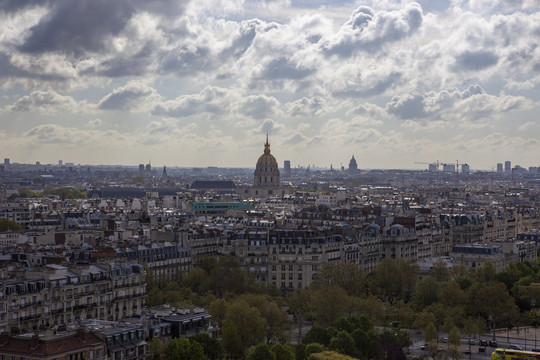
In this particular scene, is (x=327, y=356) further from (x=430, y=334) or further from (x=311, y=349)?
(x=430, y=334)

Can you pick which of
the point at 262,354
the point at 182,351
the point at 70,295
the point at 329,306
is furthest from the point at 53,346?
the point at 329,306

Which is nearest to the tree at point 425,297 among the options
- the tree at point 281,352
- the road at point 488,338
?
the road at point 488,338

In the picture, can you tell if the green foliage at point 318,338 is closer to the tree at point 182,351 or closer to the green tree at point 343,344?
the green tree at point 343,344

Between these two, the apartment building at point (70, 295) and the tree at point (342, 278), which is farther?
the tree at point (342, 278)

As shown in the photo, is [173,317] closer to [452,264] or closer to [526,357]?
[526,357]

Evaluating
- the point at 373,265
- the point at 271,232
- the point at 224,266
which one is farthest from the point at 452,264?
the point at 224,266

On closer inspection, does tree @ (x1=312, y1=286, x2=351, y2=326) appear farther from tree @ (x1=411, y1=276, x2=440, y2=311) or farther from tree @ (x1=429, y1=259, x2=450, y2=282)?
tree @ (x1=429, y1=259, x2=450, y2=282)

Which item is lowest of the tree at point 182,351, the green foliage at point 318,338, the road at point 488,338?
the road at point 488,338

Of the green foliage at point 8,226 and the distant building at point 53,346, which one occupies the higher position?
the green foliage at point 8,226

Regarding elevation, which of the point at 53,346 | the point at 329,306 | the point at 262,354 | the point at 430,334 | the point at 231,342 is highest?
the point at 53,346

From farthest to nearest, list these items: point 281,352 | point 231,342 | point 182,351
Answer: point 231,342 < point 281,352 < point 182,351

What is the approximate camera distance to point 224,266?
3194 inches

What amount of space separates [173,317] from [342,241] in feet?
129

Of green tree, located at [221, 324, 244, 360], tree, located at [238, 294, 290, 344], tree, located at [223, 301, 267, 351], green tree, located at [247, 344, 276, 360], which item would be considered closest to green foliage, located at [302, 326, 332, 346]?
tree, located at [223, 301, 267, 351]
